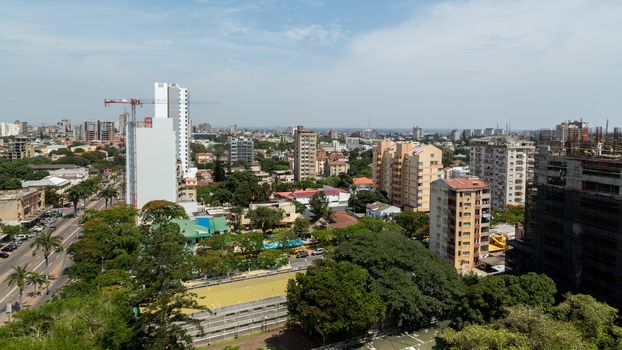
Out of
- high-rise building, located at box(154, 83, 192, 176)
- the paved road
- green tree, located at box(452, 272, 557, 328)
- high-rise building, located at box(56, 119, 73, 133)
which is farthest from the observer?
high-rise building, located at box(56, 119, 73, 133)

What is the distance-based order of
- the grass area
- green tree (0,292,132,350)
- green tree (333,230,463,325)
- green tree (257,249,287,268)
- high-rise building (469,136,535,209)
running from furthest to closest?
1. high-rise building (469,136,535,209)
2. green tree (257,249,287,268)
3. the grass area
4. green tree (333,230,463,325)
5. green tree (0,292,132,350)

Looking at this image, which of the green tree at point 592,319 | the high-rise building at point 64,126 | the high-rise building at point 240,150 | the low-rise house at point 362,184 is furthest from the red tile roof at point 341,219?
the high-rise building at point 64,126

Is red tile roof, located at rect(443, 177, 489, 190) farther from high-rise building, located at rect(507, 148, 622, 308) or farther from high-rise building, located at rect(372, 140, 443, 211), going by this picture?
high-rise building, located at rect(372, 140, 443, 211)

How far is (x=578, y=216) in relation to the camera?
17.5 meters

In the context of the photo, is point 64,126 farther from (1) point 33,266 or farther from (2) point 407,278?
(2) point 407,278

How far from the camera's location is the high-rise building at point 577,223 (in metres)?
16.2

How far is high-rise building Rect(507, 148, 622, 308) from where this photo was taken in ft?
53.2

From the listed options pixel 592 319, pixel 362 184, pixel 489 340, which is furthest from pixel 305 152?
pixel 489 340

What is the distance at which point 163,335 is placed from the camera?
1166 cm

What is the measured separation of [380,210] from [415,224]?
586 centimetres

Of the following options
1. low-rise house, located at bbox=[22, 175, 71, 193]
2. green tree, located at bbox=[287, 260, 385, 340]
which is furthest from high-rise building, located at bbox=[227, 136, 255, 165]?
green tree, located at bbox=[287, 260, 385, 340]

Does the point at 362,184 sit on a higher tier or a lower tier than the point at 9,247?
higher

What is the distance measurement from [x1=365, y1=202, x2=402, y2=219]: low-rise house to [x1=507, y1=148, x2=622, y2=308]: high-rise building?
16.9 meters

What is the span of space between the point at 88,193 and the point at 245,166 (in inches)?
1000
